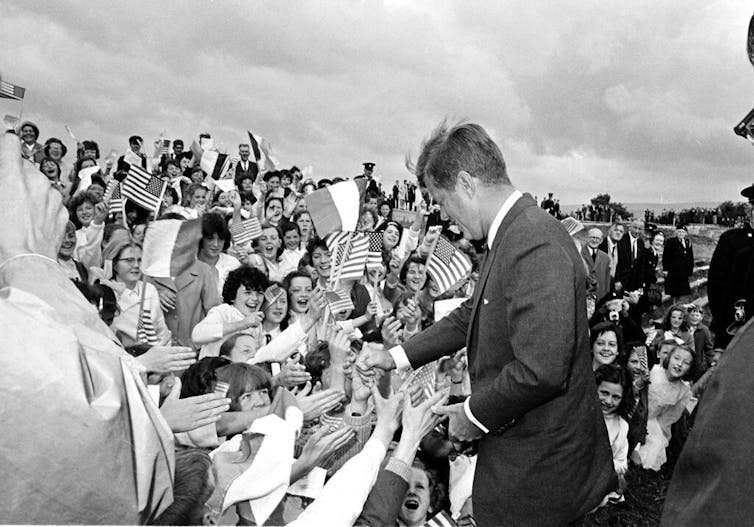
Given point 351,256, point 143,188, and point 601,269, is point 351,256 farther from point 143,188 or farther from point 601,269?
point 601,269

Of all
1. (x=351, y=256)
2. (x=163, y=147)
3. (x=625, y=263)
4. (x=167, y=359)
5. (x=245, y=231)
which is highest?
(x=163, y=147)

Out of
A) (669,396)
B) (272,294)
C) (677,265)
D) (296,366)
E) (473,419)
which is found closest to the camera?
(473,419)

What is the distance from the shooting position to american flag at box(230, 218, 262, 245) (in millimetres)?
6793

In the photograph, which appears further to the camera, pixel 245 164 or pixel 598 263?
pixel 245 164

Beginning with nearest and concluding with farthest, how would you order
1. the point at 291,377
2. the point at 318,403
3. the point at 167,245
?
the point at 318,403
the point at 291,377
the point at 167,245

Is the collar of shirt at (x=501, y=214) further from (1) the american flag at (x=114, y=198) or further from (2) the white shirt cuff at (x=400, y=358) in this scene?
(1) the american flag at (x=114, y=198)

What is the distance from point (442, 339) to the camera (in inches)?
118

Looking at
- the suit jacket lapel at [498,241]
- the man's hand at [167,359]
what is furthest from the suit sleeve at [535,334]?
the man's hand at [167,359]

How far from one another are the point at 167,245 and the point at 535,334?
341 cm

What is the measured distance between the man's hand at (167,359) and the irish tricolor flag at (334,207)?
9.64ft

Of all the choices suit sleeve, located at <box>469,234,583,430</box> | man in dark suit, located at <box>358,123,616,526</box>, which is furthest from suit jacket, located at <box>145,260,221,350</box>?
suit sleeve, located at <box>469,234,583,430</box>

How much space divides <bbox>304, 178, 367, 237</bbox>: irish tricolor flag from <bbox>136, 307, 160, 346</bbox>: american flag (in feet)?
4.56

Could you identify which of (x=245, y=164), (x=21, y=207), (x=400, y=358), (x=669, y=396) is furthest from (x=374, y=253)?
(x=245, y=164)

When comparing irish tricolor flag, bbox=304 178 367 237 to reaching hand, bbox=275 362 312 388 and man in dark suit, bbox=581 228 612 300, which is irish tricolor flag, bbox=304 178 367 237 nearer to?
reaching hand, bbox=275 362 312 388
